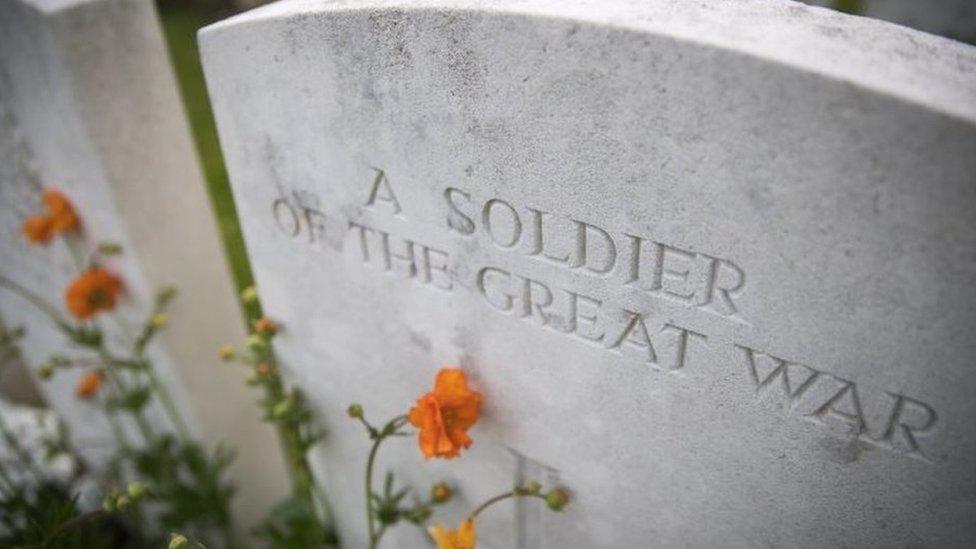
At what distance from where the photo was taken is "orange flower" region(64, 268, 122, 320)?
2004 millimetres

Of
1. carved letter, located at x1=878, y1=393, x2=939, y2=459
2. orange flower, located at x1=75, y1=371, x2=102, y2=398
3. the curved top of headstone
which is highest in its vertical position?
the curved top of headstone

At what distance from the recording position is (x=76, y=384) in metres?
2.61

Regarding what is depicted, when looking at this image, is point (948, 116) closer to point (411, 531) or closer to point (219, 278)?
point (411, 531)

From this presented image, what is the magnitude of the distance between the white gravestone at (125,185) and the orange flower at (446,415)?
4.08 ft

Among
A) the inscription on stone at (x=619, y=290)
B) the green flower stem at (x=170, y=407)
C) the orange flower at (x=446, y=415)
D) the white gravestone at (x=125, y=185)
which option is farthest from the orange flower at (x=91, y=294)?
the orange flower at (x=446, y=415)

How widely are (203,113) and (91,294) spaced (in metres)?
3.61

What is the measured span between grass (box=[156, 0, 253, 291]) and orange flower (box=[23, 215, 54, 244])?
1.93ft

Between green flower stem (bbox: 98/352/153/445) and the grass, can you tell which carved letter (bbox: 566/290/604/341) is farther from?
the grass

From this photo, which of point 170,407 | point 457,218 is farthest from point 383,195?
point 170,407

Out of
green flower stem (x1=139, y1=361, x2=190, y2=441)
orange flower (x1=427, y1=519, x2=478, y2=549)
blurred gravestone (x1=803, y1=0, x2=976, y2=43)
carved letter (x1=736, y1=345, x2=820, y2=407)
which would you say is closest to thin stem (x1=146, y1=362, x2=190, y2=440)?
green flower stem (x1=139, y1=361, x2=190, y2=441)

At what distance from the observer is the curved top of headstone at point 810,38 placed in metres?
0.82

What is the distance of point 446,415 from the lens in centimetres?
132

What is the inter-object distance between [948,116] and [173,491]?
7.82ft

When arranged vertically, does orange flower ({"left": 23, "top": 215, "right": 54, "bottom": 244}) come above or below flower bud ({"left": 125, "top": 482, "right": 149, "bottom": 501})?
above
